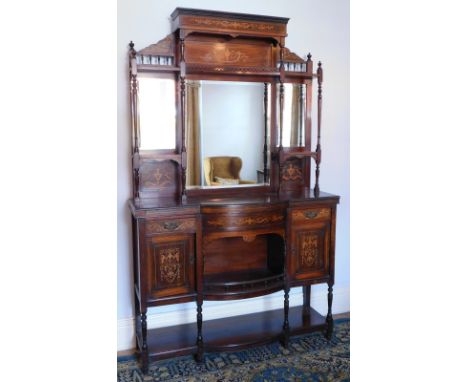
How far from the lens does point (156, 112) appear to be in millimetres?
2885

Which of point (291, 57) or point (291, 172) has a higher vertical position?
point (291, 57)

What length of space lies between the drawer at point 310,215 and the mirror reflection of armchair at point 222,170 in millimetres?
449

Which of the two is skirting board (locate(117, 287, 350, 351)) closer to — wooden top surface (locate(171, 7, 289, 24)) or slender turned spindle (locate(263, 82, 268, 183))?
slender turned spindle (locate(263, 82, 268, 183))

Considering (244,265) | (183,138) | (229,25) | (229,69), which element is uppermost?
(229,25)

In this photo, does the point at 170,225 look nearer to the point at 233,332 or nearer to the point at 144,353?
the point at 144,353

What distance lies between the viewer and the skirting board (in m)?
3.02

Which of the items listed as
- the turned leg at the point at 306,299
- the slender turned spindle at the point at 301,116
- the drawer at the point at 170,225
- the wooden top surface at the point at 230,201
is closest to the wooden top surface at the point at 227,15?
the slender turned spindle at the point at 301,116

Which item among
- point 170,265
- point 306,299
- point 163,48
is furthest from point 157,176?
point 306,299

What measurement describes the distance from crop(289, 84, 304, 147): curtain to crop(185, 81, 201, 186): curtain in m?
0.74

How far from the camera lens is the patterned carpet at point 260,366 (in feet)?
8.73

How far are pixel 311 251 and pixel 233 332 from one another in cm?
79

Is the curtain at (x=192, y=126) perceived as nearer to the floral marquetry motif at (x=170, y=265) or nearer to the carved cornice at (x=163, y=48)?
the carved cornice at (x=163, y=48)

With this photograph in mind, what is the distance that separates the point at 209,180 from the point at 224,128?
14.9 inches

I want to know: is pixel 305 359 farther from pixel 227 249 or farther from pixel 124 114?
pixel 124 114
